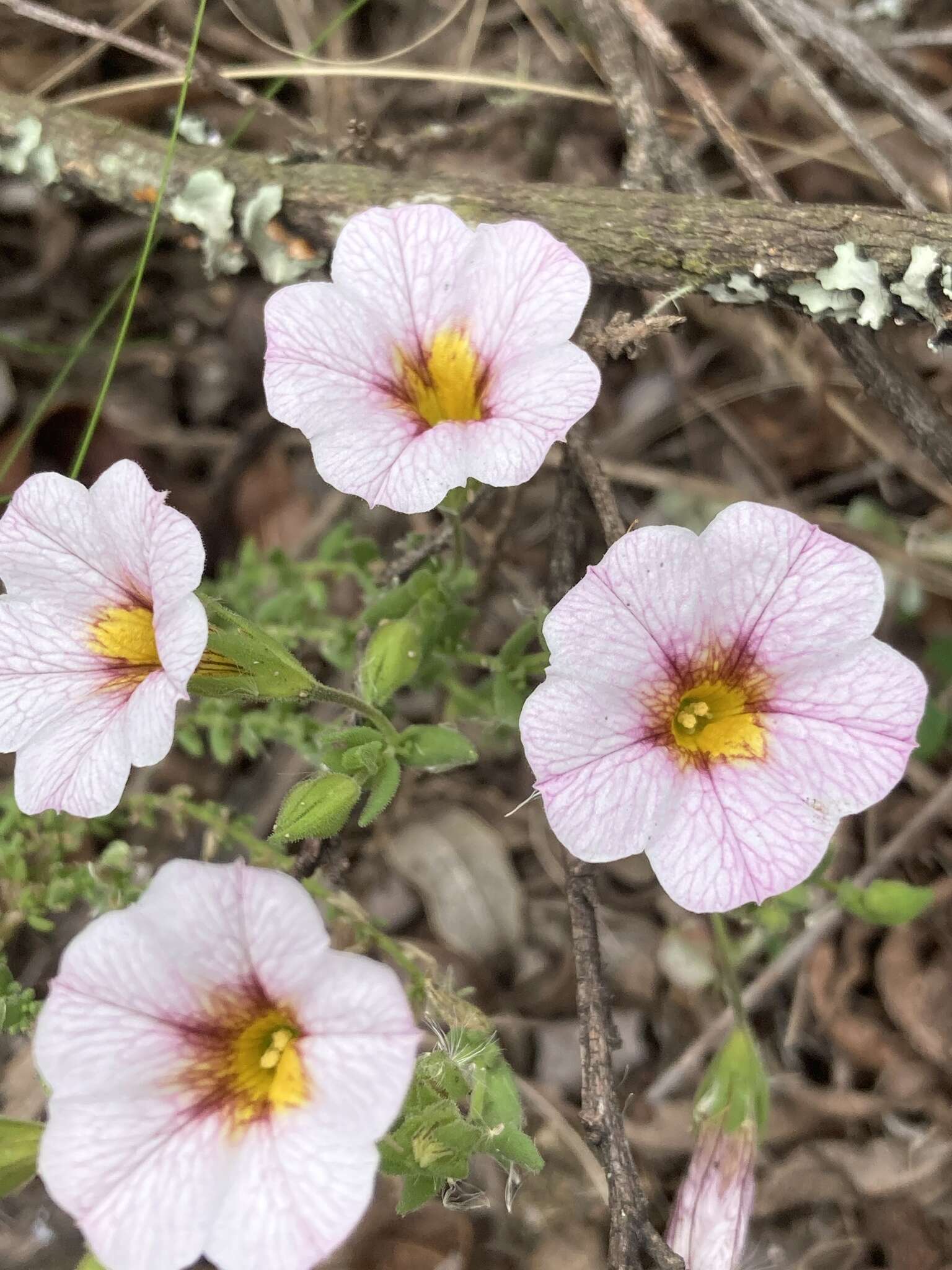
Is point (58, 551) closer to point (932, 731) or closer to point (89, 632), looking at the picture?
point (89, 632)

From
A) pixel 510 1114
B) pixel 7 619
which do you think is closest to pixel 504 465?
pixel 7 619

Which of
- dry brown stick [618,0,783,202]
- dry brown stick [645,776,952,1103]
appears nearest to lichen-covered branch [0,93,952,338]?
dry brown stick [618,0,783,202]

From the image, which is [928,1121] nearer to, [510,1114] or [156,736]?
[510,1114]

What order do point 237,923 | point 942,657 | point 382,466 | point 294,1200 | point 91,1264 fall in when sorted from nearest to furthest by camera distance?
point 294,1200 < point 237,923 < point 91,1264 < point 382,466 < point 942,657

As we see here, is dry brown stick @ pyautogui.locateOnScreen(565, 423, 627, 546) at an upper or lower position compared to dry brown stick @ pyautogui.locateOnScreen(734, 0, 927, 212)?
lower

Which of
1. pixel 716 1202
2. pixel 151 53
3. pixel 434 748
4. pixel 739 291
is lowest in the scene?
pixel 716 1202

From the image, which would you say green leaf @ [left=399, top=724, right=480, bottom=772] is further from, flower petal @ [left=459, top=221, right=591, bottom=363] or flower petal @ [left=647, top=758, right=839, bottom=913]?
flower petal @ [left=459, top=221, right=591, bottom=363]

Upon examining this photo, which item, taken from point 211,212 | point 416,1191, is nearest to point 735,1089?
point 416,1191
